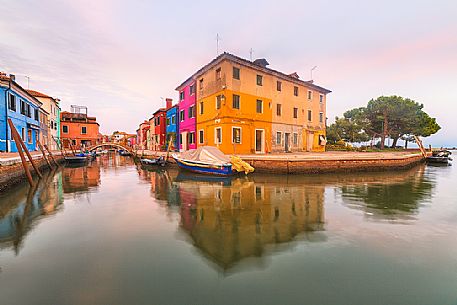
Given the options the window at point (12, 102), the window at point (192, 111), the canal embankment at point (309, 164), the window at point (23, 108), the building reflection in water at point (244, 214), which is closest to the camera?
the building reflection in water at point (244, 214)

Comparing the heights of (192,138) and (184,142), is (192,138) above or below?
above

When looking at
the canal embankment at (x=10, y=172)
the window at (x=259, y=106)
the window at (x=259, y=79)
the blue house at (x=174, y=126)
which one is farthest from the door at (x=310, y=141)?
the canal embankment at (x=10, y=172)

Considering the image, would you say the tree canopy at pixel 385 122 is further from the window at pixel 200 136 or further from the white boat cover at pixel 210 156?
the white boat cover at pixel 210 156

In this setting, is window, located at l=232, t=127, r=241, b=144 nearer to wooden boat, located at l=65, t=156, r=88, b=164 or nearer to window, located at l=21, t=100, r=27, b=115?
wooden boat, located at l=65, t=156, r=88, b=164

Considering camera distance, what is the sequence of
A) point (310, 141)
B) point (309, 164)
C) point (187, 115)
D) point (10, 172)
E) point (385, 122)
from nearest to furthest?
point (10, 172), point (309, 164), point (187, 115), point (310, 141), point (385, 122)

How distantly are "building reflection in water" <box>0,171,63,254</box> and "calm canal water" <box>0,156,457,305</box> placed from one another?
0.06 metres

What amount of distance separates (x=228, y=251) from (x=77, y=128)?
2362 inches

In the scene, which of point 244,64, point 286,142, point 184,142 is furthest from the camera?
point 184,142

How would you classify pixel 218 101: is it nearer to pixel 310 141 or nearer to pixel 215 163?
pixel 215 163

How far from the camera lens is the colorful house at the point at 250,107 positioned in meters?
21.3

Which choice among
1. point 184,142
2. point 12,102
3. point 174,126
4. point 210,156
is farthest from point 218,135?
point 12,102

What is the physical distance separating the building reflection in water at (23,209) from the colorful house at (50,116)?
29.6 m

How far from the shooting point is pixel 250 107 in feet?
75.2

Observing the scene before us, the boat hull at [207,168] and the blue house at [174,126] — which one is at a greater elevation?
the blue house at [174,126]
